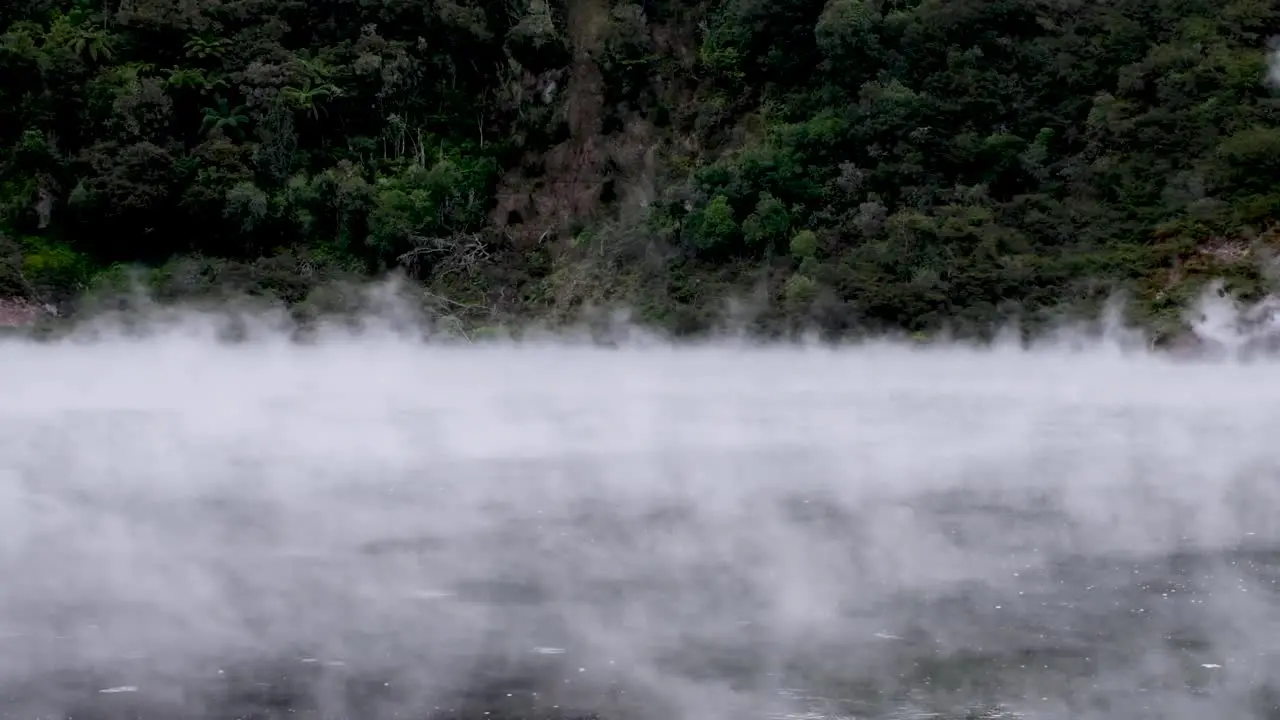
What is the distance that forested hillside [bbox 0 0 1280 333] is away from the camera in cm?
3419

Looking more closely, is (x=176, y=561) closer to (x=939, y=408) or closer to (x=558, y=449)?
(x=558, y=449)

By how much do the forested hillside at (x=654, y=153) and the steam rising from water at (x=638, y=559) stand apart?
12357mm

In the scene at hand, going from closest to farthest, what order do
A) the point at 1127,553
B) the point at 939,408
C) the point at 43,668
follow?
the point at 43,668, the point at 1127,553, the point at 939,408

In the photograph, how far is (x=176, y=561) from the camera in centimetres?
1120

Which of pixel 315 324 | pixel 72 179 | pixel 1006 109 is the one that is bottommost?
pixel 315 324

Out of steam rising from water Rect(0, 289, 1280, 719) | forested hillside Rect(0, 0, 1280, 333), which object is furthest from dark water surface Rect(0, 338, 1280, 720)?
forested hillside Rect(0, 0, 1280, 333)

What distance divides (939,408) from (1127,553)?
10546 millimetres

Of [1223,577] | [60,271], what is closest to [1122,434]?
[1223,577]

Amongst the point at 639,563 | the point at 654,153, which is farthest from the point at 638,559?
the point at 654,153

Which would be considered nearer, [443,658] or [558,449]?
[443,658]

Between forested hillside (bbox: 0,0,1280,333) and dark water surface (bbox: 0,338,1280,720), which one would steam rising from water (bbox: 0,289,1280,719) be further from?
forested hillside (bbox: 0,0,1280,333)

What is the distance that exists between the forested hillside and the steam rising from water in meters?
12.4

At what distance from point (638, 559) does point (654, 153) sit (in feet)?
99.8

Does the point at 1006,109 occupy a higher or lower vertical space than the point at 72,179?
higher
